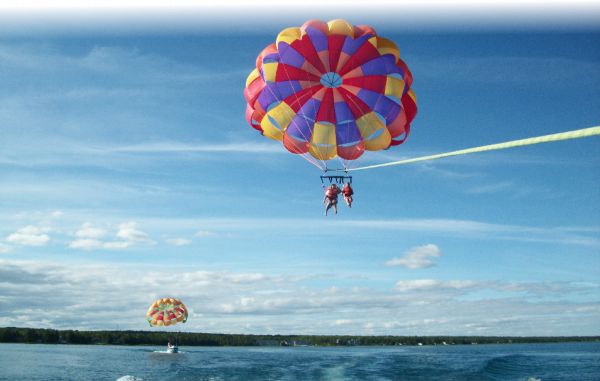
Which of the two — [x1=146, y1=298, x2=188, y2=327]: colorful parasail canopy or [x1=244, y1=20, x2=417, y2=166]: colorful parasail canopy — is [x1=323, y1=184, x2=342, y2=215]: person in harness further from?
[x1=146, y1=298, x2=188, y2=327]: colorful parasail canopy

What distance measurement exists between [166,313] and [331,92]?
36.1 m

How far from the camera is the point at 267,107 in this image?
723 inches

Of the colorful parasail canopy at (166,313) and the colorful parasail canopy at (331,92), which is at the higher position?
the colorful parasail canopy at (331,92)

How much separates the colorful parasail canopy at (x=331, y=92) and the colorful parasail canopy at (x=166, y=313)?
33.3m

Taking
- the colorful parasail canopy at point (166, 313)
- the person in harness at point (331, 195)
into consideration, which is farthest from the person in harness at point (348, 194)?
the colorful parasail canopy at point (166, 313)

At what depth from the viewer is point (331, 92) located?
18.3 meters

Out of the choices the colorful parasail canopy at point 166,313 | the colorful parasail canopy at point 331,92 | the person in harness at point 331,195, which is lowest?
the colorful parasail canopy at point 166,313

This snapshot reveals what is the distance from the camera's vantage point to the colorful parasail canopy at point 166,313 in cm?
4722

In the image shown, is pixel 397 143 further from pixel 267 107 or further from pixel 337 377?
pixel 337 377

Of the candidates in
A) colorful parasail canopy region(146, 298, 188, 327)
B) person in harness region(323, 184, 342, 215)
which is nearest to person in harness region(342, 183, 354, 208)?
person in harness region(323, 184, 342, 215)

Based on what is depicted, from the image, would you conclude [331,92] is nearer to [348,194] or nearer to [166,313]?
[348,194]

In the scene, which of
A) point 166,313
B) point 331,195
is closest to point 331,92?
point 331,195

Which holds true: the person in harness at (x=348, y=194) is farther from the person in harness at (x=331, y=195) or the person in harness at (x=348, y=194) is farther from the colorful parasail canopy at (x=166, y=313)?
the colorful parasail canopy at (x=166, y=313)

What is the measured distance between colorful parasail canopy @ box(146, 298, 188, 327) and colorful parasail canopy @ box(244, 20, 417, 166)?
1312 inches
